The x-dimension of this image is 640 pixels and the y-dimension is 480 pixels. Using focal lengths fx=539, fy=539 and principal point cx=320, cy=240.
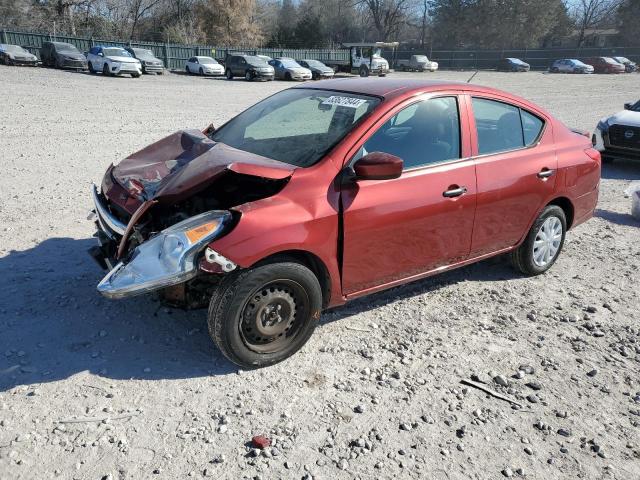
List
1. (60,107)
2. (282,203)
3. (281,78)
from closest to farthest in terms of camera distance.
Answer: (282,203), (60,107), (281,78)

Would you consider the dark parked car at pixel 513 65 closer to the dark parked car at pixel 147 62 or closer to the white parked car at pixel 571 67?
the white parked car at pixel 571 67

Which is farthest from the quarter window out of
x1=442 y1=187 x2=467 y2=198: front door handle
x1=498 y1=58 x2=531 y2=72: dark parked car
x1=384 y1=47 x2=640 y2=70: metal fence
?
x1=384 y1=47 x2=640 y2=70: metal fence

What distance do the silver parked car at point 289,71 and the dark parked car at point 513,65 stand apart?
27.7m

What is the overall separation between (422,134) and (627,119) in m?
7.78

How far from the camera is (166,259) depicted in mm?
3061

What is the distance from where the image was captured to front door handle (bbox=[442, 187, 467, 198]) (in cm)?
397

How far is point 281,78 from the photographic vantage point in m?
36.5

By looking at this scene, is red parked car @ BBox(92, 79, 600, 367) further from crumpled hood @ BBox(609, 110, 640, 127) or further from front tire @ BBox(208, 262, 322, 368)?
crumpled hood @ BBox(609, 110, 640, 127)

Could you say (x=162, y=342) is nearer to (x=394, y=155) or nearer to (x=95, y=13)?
(x=394, y=155)

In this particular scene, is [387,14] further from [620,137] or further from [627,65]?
[620,137]

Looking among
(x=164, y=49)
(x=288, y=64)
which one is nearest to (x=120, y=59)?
(x=288, y=64)

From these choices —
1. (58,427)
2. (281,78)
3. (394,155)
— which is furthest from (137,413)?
(281,78)

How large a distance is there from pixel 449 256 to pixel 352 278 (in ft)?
3.19

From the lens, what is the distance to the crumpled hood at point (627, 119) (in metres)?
9.75
